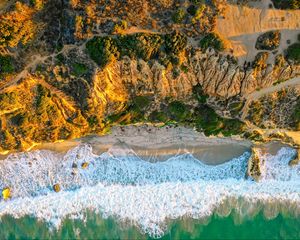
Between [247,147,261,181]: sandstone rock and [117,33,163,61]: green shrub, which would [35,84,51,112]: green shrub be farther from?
[247,147,261,181]: sandstone rock

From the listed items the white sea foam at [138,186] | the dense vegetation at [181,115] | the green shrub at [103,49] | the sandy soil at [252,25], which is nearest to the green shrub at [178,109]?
the dense vegetation at [181,115]

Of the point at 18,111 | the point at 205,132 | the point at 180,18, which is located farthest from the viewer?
the point at 205,132

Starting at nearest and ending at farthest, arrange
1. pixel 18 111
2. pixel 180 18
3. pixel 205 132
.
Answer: pixel 180 18 → pixel 18 111 → pixel 205 132

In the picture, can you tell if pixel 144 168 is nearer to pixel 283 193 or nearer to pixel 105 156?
pixel 105 156

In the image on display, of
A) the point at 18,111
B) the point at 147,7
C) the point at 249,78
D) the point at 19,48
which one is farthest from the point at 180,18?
the point at 18,111

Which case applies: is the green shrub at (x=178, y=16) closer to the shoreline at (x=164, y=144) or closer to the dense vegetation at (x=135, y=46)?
the dense vegetation at (x=135, y=46)

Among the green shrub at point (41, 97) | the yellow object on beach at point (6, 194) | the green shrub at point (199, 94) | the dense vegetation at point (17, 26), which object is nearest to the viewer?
the dense vegetation at point (17, 26)
